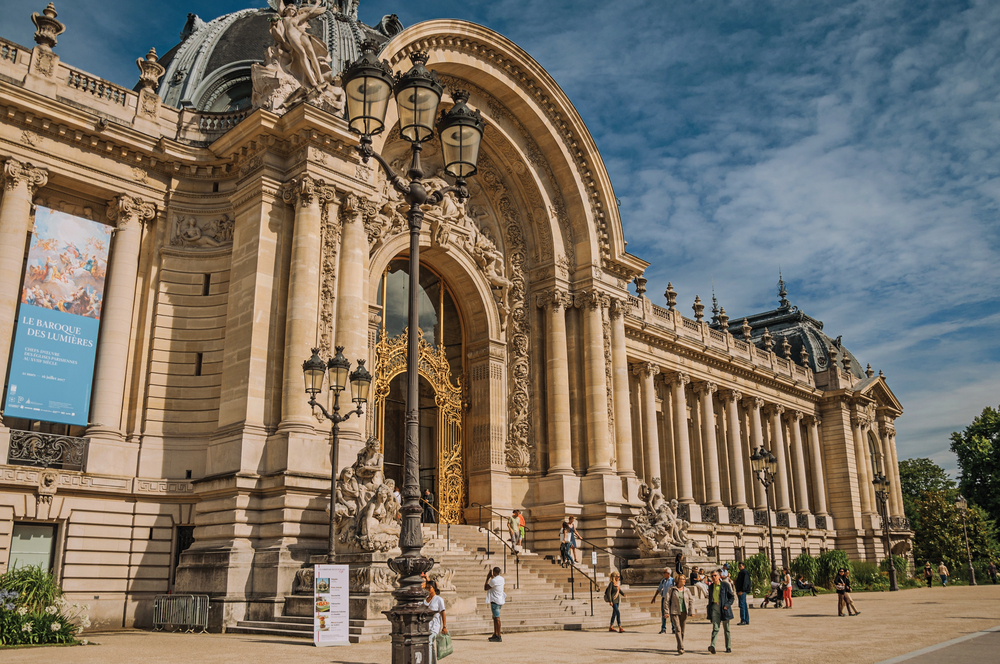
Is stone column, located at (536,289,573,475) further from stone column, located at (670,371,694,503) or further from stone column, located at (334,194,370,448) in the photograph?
stone column, located at (670,371,694,503)

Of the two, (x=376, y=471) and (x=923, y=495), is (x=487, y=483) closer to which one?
(x=376, y=471)

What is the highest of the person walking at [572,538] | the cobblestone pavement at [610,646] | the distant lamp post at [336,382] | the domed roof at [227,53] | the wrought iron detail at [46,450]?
the domed roof at [227,53]

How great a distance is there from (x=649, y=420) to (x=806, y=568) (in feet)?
33.9

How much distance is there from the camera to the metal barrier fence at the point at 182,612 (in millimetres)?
16438

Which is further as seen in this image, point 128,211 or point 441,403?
point 441,403

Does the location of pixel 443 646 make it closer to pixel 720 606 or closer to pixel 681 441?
pixel 720 606

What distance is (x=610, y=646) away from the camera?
14227 mm

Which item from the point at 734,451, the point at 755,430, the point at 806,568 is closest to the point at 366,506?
the point at 806,568

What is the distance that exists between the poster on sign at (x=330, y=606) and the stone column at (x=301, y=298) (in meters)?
5.43

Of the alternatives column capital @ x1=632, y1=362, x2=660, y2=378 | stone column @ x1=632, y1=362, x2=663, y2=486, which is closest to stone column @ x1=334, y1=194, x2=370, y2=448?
stone column @ x1=632, y1=362, x2=663, y2=486

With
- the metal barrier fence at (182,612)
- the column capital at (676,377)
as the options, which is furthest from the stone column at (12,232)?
the column capital at (676,377)

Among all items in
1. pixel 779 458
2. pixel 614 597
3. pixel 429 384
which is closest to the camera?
pixel 614 597

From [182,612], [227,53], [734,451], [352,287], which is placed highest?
[227,53]

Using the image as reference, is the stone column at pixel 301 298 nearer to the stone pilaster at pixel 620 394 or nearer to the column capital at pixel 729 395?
the stone pilaster at pixel 620 394
